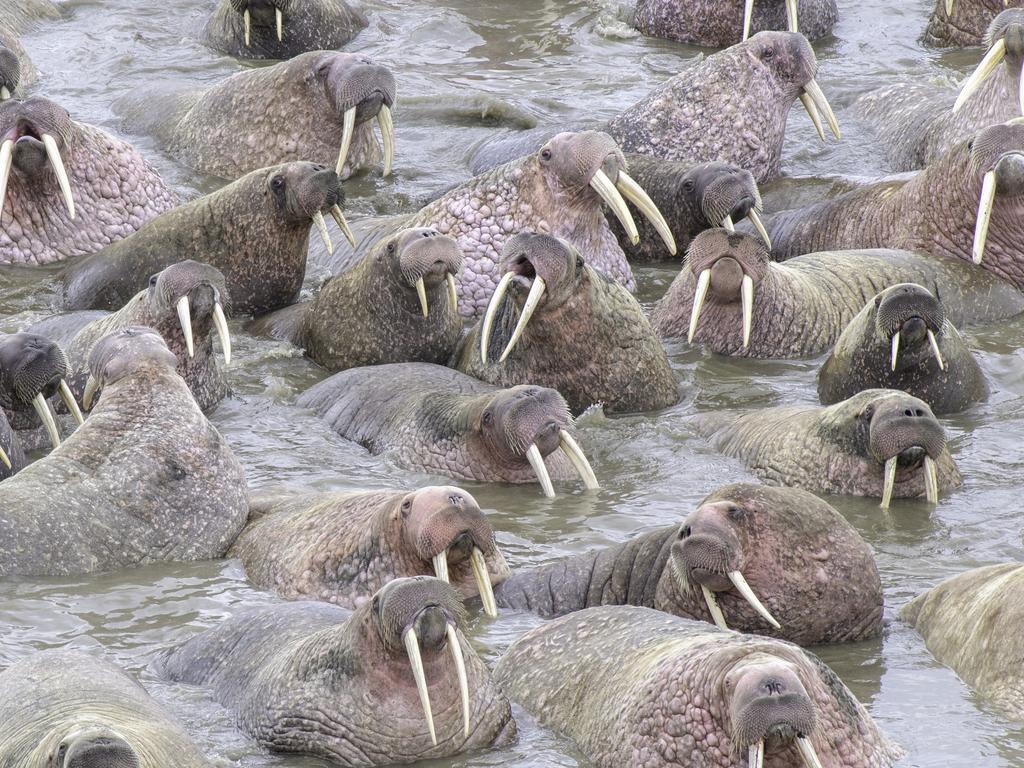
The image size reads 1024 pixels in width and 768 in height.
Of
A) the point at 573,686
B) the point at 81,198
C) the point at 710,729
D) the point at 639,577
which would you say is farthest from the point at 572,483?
the point at 81,198

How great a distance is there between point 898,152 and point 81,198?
5528 mm

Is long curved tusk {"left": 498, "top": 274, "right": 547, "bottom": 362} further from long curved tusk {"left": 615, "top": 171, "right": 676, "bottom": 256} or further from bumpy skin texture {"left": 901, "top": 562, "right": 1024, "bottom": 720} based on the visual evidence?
bumpy skin texture {"left": 901, "top": 562, "right": 1024, "bottom": 720}

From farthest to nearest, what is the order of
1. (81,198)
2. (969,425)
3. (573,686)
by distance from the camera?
1. (81,198)
2. (969,425)
3. (573,686)

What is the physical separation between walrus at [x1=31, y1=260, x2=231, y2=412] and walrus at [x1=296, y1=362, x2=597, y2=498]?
531mm

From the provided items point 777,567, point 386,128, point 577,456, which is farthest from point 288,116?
point 777,567

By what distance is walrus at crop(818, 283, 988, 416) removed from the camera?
30.9ft

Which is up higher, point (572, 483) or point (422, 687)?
point (422, 687)

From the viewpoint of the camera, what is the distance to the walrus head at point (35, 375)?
8.80 metres

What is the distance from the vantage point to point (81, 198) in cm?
1248

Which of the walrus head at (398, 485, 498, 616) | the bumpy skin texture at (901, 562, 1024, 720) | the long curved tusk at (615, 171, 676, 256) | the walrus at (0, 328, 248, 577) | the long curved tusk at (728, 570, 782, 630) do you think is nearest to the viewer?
the bumpy skin texture at (901, 562, 1024, 720)

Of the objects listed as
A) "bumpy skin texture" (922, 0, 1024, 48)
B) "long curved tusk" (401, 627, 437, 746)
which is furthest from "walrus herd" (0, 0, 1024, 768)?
"bumpy skin texture" (922, 0, 1024, 48)

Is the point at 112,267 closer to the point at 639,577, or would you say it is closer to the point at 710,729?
the point at 639,577

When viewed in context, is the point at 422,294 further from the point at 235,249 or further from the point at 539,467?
the point at 539,467

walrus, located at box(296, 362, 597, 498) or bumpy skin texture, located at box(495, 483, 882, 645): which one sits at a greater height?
bumpy skin texture, located at box(495, 483, 882, 645)
